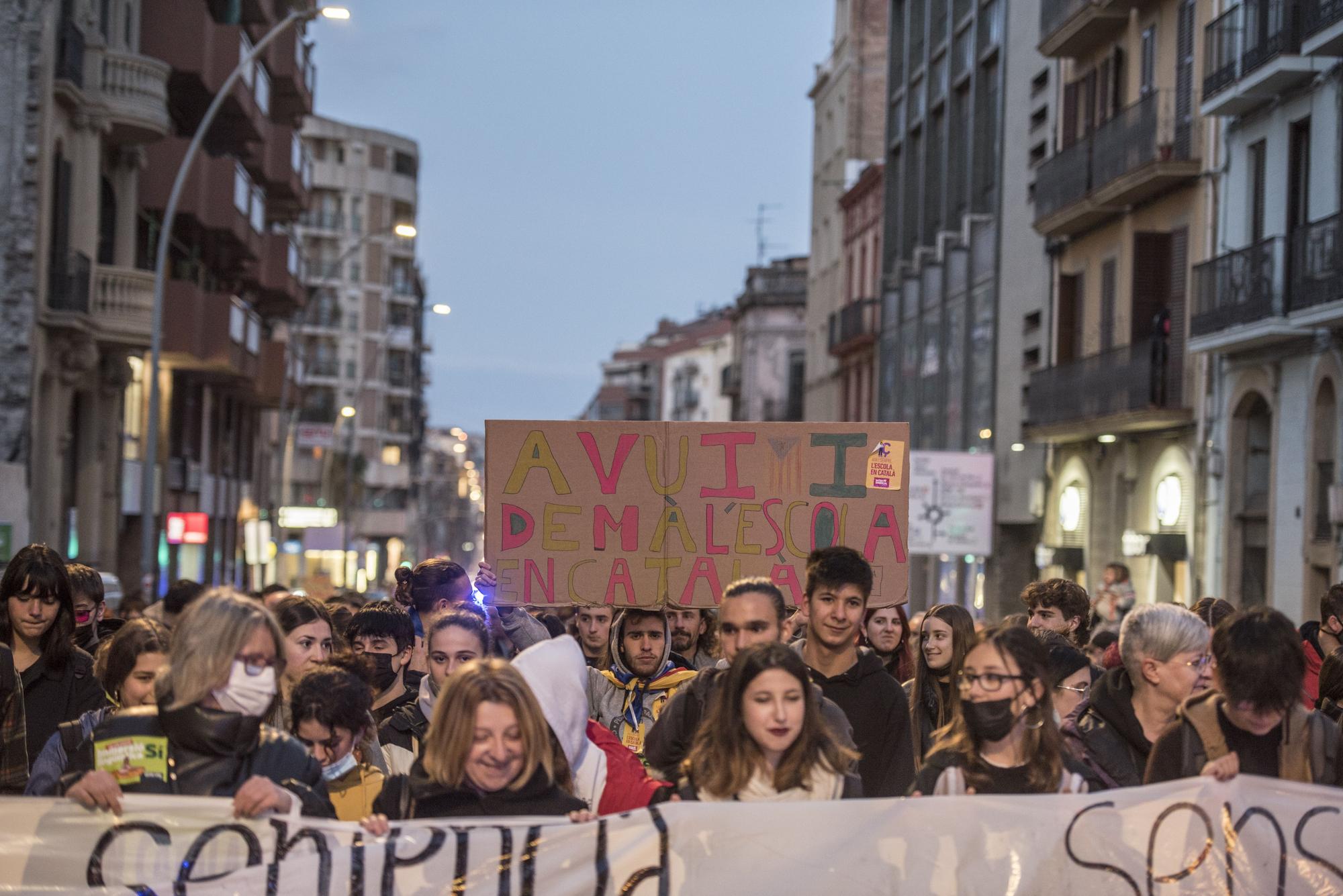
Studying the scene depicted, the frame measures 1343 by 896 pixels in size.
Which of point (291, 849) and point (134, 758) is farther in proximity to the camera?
point (291, 849)

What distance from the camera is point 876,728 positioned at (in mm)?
7379

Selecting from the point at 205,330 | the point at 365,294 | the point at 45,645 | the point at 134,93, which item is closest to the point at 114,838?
the point at 45,645

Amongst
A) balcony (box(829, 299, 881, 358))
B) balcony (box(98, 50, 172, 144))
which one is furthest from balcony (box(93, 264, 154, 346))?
balcony (box(829, 299, 881, 358))

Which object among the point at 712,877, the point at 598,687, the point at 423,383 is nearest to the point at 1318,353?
the point at 598,687

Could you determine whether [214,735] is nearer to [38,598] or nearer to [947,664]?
[38,598]

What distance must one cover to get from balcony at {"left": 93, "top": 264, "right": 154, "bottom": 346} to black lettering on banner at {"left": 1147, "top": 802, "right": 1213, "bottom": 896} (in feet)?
82.3

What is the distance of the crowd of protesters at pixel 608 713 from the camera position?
19.0 feet

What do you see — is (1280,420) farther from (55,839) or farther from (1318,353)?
(55,839)

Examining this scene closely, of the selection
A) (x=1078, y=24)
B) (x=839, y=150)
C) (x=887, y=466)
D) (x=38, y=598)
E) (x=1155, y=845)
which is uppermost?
(x=839, y=150)

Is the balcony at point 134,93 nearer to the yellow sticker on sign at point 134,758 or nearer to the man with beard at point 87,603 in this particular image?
the man with beard at point 87,603

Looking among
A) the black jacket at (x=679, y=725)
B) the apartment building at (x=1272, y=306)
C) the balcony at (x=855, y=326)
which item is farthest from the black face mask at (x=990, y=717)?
the balcony at (x=855, y=326)

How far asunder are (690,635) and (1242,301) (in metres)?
→ 18.1

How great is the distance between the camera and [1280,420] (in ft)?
A: 86.5

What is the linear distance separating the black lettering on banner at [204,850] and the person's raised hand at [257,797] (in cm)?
31
